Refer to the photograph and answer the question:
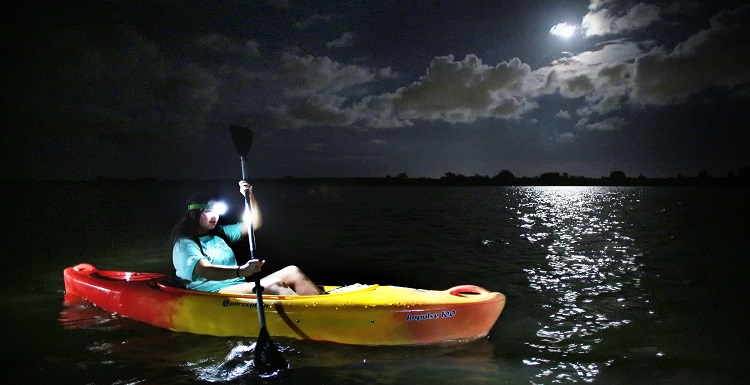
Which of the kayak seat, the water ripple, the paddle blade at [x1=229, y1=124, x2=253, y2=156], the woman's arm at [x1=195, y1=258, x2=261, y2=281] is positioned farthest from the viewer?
the paddle blade at [x1=229, y1=124, x2=253, y2=156]

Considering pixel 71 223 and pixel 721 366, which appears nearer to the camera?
pixel 721 366

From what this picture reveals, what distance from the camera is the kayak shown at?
5.54m

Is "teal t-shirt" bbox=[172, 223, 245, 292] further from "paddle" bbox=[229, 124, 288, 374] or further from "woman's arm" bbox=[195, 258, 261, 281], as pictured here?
"paddle" bbox=[229, 124, 288, 374]

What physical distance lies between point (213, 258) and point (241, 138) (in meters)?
1.87

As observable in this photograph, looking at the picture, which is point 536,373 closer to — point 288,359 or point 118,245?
point 288,359

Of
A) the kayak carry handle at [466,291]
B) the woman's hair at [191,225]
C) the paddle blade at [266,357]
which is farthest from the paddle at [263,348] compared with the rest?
the kayak carry handle at [466,291]

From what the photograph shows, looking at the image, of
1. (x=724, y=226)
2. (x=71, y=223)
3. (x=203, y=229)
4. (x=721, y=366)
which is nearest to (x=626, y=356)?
(x=721, y=366)

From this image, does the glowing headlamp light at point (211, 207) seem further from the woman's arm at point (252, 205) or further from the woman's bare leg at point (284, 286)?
the woman's bare leg at point (284, 286)

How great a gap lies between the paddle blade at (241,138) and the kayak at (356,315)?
1911mm

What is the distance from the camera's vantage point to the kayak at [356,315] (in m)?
5.54

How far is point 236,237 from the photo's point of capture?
6148 millimetres

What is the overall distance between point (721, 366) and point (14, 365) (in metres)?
7.28

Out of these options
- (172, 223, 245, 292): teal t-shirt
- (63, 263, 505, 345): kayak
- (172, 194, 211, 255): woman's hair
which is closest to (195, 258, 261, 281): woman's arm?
(172, 223, 245, 292): teal t-shirt

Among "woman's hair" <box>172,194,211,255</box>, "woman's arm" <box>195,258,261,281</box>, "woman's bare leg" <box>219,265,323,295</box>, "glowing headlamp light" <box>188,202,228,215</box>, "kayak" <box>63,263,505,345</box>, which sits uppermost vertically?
"glowing headlamp light" <box>188,202,228,215</box>
